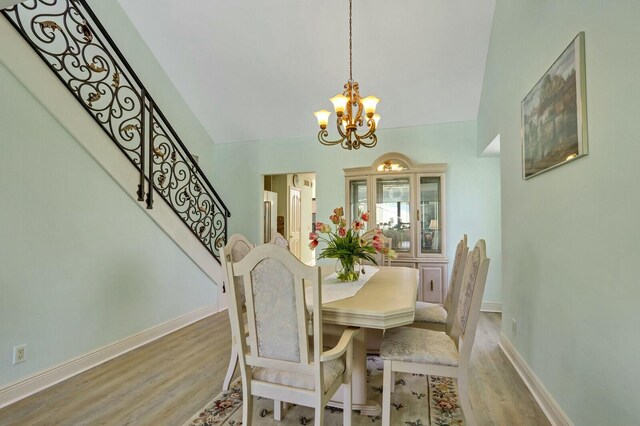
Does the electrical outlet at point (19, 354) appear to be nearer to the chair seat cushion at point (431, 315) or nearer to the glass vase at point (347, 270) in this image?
the glass vase at point (347, 270)

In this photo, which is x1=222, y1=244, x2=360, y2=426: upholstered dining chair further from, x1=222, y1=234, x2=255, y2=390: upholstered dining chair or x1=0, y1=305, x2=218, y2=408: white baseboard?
x1=0, y1=305, x2=218, y2=408: white baseboard

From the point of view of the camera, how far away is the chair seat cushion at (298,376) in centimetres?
155

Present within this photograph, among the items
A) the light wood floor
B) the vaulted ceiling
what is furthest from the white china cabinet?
the light wood floor

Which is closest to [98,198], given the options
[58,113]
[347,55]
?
[58,113]

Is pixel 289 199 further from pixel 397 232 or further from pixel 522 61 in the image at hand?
pixel 522 61

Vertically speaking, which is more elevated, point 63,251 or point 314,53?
point 314,53

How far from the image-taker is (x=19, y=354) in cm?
221

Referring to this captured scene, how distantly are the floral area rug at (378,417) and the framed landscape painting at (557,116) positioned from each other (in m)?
1.72

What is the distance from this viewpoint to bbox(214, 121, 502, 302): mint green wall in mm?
4367

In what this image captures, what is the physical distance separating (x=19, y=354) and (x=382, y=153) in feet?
14.6

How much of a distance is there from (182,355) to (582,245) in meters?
3.20

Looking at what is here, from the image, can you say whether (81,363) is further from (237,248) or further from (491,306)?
(491,306)

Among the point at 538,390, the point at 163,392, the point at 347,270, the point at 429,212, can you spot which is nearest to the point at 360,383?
the point at 347,270

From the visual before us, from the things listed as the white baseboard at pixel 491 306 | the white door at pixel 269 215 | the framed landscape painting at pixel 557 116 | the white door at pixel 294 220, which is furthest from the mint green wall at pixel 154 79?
the white baseboard at pixel 491 306
